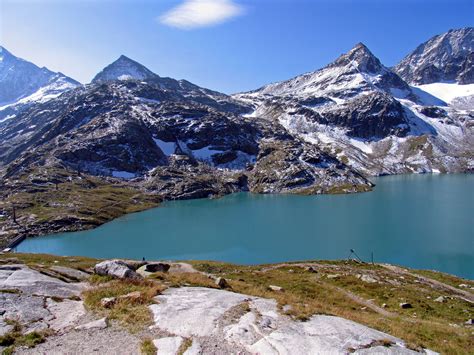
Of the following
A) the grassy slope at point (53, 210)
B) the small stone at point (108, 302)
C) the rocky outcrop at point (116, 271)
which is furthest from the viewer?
the grassy slope at point (53, 210)

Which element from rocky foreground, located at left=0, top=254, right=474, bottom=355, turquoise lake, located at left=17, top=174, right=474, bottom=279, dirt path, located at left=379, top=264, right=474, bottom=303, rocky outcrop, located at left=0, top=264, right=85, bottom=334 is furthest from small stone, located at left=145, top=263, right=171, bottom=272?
turquoise lake, located at left=17, top=174, right=474, bottom=279

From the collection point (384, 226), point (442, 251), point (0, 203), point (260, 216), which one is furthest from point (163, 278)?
point (0, 203)

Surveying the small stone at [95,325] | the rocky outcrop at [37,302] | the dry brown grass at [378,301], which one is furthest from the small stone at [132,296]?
the dry brown grass at [378,301]

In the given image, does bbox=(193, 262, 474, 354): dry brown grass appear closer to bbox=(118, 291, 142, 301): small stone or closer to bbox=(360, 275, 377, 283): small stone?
bbox=(360, 275, 377, 283): small stone

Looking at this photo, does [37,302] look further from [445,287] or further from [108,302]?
[445,287]

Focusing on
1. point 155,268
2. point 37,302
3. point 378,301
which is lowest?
point 378,301

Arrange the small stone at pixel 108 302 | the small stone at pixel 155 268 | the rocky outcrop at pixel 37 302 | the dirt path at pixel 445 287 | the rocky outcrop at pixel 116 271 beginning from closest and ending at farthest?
the rocky outcrop at pixel 37 302 < the small stone at pixel 108 302 < the rocky outcrop at pixel 116 271 < the small stone at pixel 155 268 < the dirt path at pixel 445 287

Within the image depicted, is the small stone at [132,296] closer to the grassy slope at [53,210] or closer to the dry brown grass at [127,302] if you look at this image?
the dry brown grass at [127,302]

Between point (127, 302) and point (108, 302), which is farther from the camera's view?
point (127, 302)

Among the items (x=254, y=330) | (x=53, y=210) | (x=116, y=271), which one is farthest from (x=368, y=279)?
(x=53, y=210)
